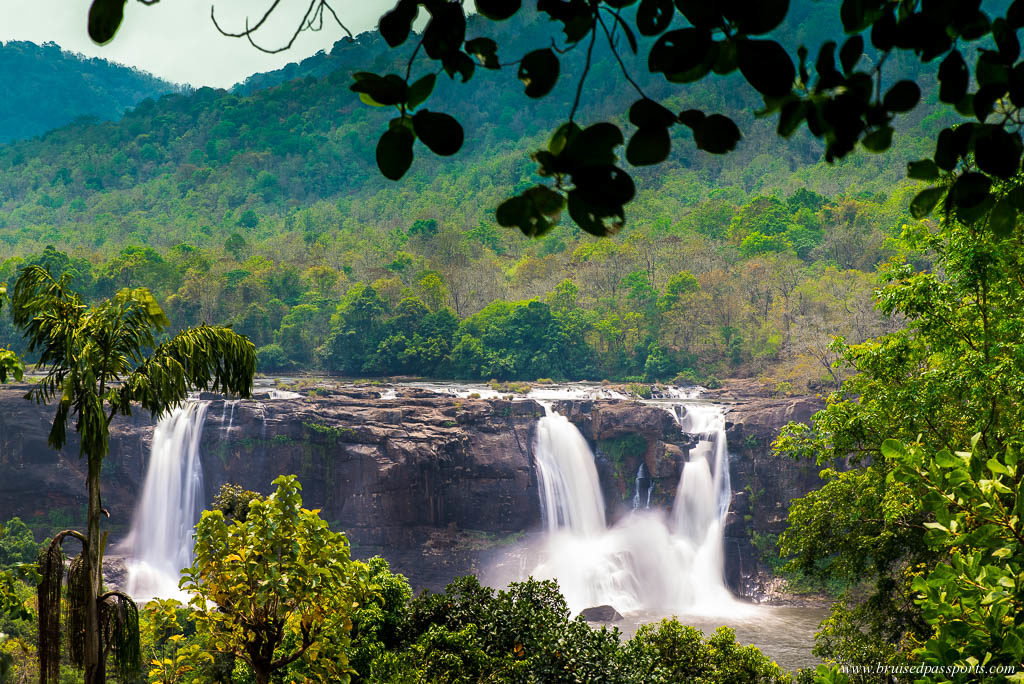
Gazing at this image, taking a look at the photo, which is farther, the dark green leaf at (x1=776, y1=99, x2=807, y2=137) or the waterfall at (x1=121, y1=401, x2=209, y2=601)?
the waterfall at (x1=121, y1=401, x2=209, y2=601)

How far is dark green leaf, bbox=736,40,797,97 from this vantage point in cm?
84

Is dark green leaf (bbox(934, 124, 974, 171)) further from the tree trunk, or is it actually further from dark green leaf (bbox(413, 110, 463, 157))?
the tree trunk

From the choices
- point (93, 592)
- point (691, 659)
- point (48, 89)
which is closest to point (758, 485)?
point (691, 659)

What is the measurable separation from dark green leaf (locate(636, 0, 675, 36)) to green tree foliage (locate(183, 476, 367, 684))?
4172 millimetres

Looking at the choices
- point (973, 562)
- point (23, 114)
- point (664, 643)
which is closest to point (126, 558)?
point (664, 643)

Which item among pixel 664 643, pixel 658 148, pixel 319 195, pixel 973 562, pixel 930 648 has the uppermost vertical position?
pixel 319 195

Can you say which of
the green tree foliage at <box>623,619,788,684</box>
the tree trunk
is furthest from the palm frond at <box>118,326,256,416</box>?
the green tree foliage at <box>623,619,788,684</box>

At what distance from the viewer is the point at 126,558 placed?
19.8 m

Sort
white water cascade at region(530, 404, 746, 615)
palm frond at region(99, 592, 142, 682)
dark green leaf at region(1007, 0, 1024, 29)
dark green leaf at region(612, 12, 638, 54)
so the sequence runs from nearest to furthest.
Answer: dark green leaf at region(612, 12, 638, 54), dark green leaf at region(1007, 0, 1024, 29), palm frond at region(99, 592, 142, 682), white water cascade at region(530, 404, 746, 615)

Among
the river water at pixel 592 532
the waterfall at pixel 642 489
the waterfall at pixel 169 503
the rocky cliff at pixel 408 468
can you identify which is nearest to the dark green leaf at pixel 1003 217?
the river water at pixel 592 532

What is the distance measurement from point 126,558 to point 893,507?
18.3 m

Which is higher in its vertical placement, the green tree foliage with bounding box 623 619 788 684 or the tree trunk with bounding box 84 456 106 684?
the tree trunk with bounding box 84 456 106 684

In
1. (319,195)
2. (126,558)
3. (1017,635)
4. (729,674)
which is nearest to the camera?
(1017,635)

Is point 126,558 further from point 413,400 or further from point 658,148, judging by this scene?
point 658,148
